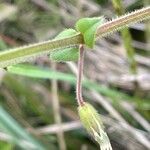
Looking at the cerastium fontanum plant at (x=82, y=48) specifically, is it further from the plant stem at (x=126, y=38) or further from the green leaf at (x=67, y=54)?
the plant stem at (x=126, y=38)

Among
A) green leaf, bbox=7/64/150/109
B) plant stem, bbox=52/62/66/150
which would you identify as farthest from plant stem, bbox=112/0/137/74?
plant stem, bbox=52/62/66/150

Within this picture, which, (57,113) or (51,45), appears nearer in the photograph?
(51,45)

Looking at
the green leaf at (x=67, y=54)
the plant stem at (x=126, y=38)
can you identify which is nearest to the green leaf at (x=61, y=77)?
the plant stem at (x=126, y=38)

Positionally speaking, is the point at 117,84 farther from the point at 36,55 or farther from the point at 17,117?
the point at 36,55

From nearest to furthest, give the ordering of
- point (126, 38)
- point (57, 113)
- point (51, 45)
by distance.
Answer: point (51, 45) < point (126, 38) < point (57, 113)

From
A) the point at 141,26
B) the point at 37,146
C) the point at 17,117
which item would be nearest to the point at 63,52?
the point at 37,146

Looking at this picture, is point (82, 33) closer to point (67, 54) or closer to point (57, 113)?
point (67, 54)

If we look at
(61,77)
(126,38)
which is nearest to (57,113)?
(61,77)

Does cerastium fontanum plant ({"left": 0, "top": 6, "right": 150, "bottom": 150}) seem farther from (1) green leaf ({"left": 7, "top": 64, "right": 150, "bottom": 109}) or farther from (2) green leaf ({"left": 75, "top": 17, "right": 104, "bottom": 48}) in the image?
(1) green leaf ({"left": 7, "top": 64, "right": 150, "bottom": 109})
